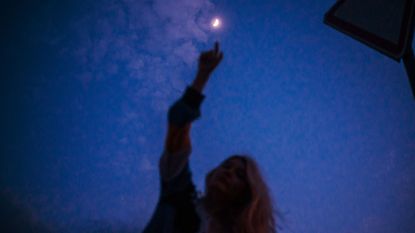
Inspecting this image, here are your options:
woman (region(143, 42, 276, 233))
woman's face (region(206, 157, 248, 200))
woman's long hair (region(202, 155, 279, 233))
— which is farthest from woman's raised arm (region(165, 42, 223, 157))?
woman's long hair (region(202, 155, 279, 233))

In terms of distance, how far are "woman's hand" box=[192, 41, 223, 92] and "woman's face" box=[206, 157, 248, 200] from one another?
26.3 inches

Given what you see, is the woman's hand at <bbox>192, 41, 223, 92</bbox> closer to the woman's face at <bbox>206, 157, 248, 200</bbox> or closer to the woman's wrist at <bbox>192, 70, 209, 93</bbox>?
the woman's wrist at <bbox>192, 70, 209, 93</bbox>

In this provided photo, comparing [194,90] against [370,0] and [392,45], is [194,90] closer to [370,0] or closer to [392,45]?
[392,45]

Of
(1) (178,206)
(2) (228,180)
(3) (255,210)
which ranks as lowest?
(3) (255,210)

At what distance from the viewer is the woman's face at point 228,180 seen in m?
1.61

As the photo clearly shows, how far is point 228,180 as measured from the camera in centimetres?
167

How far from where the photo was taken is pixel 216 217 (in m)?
1.61

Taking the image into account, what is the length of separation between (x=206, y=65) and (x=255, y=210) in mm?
1017

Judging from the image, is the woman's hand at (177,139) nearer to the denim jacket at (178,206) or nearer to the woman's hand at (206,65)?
the denim jacket at (178,206)

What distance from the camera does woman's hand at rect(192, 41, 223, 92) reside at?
1.32 meters

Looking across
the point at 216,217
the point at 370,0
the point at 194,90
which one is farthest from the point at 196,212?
the point at 370,0

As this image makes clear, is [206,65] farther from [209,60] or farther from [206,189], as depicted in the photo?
[206,189]

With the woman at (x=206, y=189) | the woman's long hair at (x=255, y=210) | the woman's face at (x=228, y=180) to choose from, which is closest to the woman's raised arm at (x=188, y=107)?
the woman at (x=206, y=189)

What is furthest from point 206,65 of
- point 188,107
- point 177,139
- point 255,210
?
point 255,210
